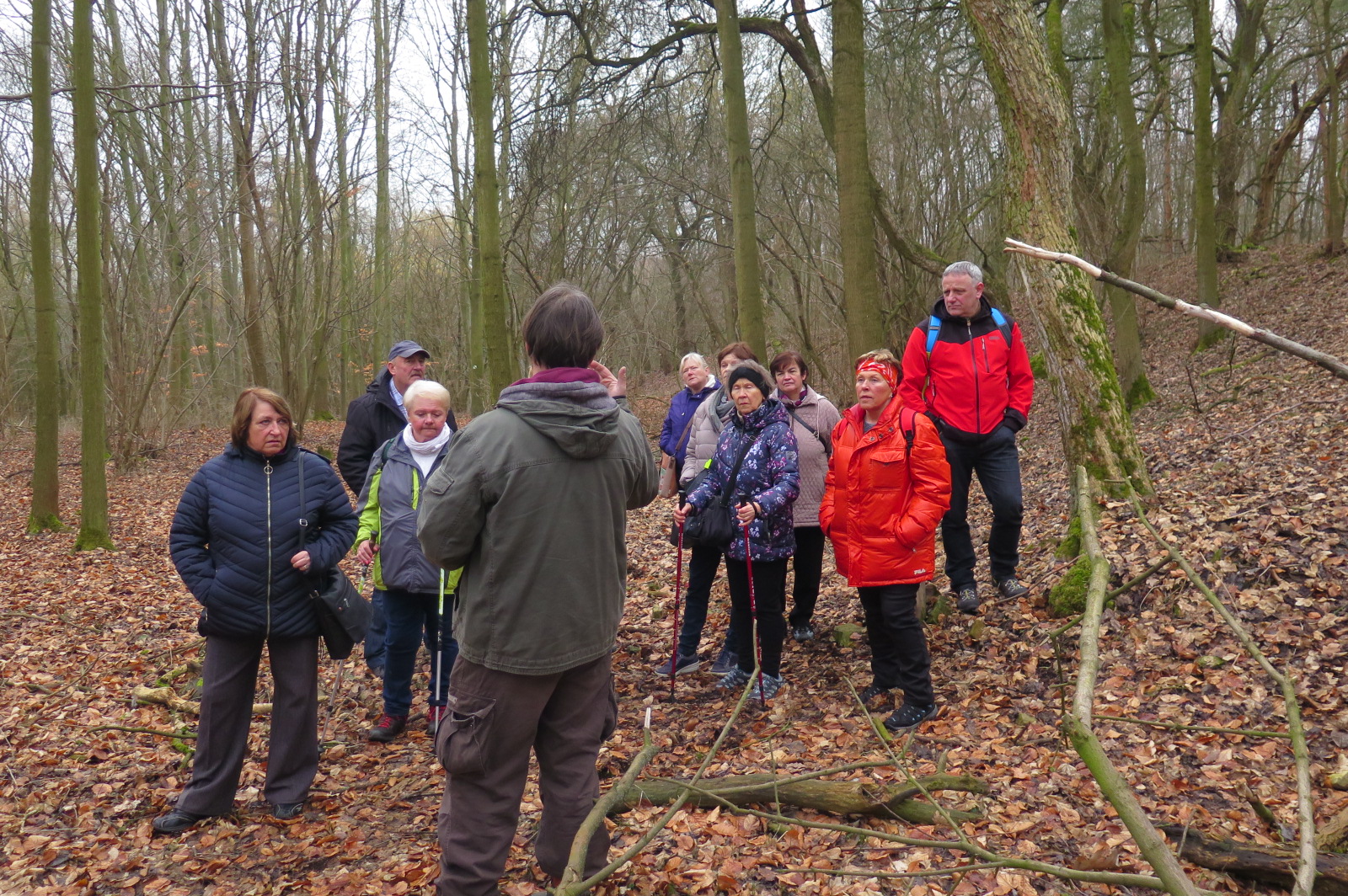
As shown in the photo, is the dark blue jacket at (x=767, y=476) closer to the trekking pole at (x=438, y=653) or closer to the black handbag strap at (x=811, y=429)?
the black handbag strap at (x=811, y=429)

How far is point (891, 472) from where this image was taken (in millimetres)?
4184

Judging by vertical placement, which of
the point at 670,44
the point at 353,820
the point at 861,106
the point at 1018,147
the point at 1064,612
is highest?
the point at 670,44

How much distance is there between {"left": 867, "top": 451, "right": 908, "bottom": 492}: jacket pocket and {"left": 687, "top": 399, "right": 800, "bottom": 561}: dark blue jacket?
0.48 m

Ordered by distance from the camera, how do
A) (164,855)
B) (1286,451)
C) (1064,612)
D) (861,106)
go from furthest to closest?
(861,106) → (1286,451) → (1064,612) → (164,855)

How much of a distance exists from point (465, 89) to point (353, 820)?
11688mm

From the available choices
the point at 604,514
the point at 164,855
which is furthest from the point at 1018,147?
the point at 164,855

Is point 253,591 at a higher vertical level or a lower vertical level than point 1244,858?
higher

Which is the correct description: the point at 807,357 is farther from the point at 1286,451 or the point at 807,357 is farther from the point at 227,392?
the point at 227,392

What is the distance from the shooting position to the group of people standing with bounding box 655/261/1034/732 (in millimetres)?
4156

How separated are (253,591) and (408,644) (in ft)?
3.53

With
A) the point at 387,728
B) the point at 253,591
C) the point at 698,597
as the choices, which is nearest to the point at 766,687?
the point at 698,597

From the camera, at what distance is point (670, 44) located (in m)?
10.5

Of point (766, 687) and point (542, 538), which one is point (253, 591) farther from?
point (766, 687)

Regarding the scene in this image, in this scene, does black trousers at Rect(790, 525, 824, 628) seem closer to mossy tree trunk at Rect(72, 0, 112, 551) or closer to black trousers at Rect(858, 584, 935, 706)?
black trousers at Rect(858, 584, 935, 706)
